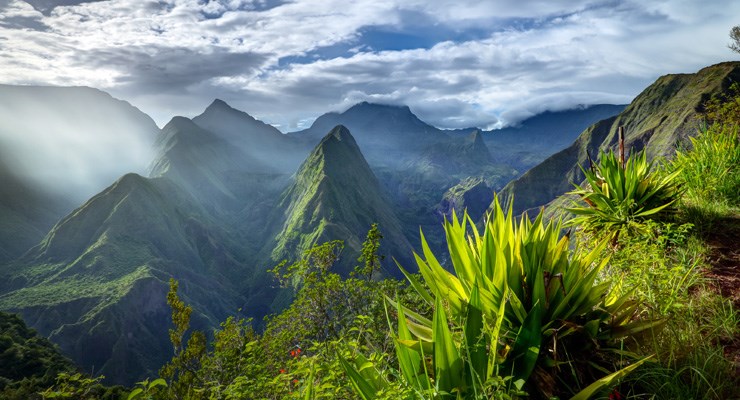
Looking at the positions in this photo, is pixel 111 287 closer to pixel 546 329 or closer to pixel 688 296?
pixel 546 329

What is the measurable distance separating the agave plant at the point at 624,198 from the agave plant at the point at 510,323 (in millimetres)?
2951

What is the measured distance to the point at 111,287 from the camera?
14288 cm

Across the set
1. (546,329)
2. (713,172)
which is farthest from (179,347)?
(713,172)

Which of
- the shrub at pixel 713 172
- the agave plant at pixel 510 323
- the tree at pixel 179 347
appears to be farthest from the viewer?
the tree at pixel 179 347

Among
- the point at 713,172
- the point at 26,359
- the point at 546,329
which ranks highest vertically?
the point at 713,172

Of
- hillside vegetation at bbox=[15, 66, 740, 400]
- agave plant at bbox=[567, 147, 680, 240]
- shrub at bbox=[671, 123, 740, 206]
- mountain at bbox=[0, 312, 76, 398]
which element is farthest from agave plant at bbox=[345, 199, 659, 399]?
mountain at bbox=[0, 312, 76, 398]

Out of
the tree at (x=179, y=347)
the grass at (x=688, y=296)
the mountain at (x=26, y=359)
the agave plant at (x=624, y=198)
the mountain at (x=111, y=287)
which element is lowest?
the mountain at (x=111, y=287)

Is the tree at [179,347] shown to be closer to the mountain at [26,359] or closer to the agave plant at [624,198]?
the agave plant at [624,198]

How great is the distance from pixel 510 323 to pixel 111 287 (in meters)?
172

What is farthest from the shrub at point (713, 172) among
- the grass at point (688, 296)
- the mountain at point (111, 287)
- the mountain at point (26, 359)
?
the mountain at point (111, 287)

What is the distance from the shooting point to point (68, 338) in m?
121

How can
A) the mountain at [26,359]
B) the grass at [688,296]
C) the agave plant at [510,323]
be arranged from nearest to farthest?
1. the agave plant at [510,323]
2. the grass at [688,296]
3. the mountain at [26,359]

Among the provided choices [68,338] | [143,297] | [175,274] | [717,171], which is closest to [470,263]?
[717,171]

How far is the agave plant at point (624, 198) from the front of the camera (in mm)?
5727
